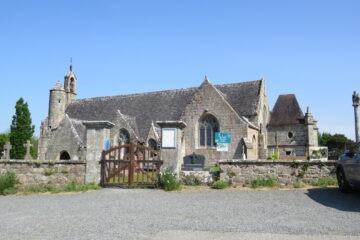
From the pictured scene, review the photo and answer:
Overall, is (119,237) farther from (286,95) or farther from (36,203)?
(286,95)

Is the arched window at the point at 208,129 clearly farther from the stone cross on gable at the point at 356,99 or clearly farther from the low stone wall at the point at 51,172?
the low stone wall at the point at 51,172

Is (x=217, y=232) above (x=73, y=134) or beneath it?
beneath

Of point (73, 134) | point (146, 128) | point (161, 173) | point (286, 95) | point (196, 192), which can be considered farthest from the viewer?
point (286, 95)

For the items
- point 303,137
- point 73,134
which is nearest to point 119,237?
point 73,134

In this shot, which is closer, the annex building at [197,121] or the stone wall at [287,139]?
the annex building at [197,121]

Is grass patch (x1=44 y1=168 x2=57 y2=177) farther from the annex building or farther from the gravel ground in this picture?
the annex building

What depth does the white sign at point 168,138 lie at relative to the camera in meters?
14.0

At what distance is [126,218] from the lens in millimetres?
8062

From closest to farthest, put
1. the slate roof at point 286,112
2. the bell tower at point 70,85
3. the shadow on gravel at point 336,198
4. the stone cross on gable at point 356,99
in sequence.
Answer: the shadow on gravel at point 336,198, the stone cross on gable at point 356,99, the slate roof at point 286,112, the bell tower at point 70,85

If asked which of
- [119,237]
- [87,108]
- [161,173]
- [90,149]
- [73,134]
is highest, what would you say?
[87,108]

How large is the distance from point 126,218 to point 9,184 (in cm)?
768

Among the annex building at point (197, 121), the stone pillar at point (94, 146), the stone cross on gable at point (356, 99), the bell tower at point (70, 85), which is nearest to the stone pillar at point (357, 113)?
the stone cross on gable at point (356, 99)

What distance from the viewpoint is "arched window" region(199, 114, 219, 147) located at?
3056 cm

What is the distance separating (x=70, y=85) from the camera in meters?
42.2
